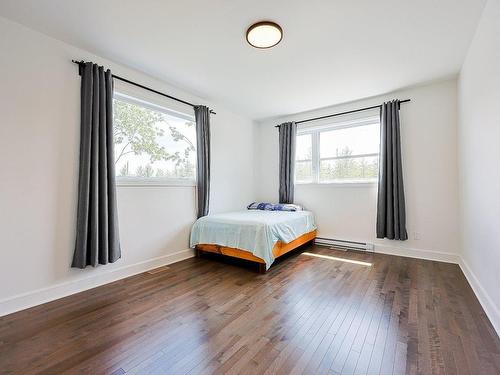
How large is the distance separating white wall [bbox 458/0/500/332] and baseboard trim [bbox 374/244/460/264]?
396 millimetres

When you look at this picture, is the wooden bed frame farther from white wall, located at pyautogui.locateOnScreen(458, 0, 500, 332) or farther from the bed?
white wall, located at pyautogui.locateOnScreen(458, 0, 500, 332)

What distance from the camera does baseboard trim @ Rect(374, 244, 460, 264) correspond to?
10.4 feet

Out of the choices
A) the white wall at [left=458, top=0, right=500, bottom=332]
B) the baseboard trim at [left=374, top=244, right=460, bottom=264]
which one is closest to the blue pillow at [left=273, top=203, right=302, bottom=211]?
the baseboard trim at [left=374, top=244, right=460, bottom=264]

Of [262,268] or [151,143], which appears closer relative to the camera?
[262,268]

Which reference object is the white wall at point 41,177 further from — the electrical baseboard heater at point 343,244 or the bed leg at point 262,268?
the electrical baseboard heater at point 343,244

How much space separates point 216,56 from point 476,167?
2868 millimetres

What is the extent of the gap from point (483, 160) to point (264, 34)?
2.23 metres

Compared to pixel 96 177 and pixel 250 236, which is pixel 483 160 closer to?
pixel 250 236

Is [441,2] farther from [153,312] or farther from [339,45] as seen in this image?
[153,312]

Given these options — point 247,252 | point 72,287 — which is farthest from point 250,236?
point 72,287

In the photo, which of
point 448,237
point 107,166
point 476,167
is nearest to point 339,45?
point 476,167

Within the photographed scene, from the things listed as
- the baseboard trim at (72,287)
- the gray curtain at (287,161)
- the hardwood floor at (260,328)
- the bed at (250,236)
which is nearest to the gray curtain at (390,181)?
the hardwood floor at (260,328)

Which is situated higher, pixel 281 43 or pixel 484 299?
pixel 281 43

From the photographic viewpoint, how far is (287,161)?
14.6 ft
